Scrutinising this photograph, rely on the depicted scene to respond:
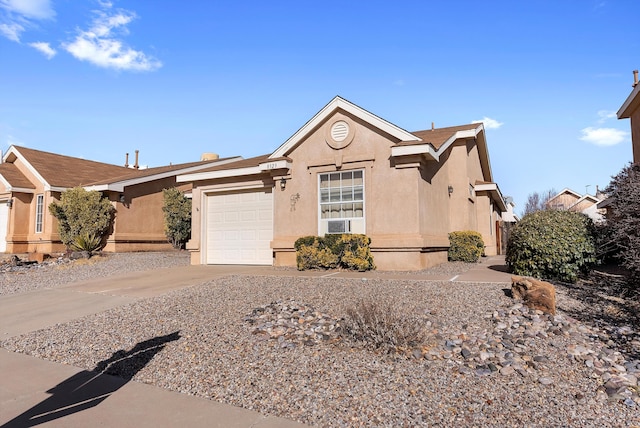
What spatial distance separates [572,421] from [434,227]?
958 centimetres

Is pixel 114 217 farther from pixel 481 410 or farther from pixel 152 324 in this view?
pixel 481 410

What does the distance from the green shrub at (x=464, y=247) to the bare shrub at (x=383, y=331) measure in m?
9.21

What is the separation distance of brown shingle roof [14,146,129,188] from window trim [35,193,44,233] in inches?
48.0

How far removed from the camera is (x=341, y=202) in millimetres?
11836

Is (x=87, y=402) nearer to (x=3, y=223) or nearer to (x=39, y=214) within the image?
(x=39, y=214)

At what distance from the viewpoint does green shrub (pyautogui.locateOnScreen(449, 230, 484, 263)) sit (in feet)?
44.5

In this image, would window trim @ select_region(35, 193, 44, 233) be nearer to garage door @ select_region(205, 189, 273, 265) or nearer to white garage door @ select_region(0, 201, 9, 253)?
white garage door @ select_region(0, 201, 9, 253)

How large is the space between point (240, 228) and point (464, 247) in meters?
7.57

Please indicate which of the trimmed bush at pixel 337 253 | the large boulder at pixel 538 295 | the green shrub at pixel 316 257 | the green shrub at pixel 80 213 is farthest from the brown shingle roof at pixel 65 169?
the large boulder at pixel 538 295

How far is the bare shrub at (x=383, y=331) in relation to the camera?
14.9ft

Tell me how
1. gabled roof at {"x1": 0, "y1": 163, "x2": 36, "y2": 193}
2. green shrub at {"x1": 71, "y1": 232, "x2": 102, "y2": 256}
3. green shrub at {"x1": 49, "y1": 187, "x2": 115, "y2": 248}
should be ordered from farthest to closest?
gabled roof at {"x1": 0, "y1": 163, "x2": 36, "y2": 193}
green shrub at {"x1": 49, "y1": 187, "x2": 115, "y2": 248}
green shrub at {"x1": 71, "y1": 232, "x2": 102, "y2": 256}

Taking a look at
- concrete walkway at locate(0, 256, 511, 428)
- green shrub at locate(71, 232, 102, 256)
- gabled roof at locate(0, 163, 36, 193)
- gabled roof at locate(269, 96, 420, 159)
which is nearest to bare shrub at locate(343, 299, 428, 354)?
concrete walkway at locate(0, 256, 511, 428)

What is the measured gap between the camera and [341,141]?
11.9 m

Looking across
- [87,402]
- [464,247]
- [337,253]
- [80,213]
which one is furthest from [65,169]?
[87,402]
